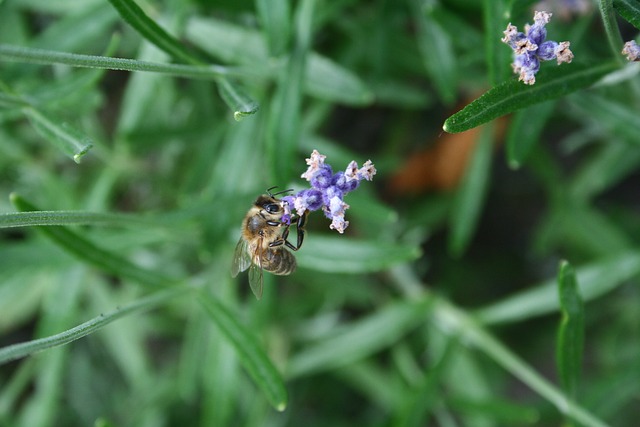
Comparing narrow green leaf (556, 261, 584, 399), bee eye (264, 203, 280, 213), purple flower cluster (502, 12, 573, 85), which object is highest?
bee eye (264, 203, 280, 213)

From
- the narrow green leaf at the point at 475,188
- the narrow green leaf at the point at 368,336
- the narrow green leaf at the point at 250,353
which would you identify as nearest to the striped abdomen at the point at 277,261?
the narrow green leaf at the point at 250,353

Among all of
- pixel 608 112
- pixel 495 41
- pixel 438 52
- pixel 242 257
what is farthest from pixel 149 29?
pixel 608 112

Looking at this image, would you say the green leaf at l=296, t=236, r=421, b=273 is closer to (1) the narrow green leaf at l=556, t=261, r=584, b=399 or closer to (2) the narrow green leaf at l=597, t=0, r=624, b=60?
(1) the narrow green leaf at l=556, t=261, r=584, b=399

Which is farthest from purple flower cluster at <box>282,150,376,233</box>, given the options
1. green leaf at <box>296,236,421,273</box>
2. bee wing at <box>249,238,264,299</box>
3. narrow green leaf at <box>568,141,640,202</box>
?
narrow green leaf at <box>568,141,640,202</box>

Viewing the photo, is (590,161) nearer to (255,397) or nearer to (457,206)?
(457,206)

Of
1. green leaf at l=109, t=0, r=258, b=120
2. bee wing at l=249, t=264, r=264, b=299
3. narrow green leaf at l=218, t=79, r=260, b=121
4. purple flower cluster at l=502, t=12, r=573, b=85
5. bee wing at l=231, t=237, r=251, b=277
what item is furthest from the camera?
bee wing at l=231, t=237, r=251, b=277

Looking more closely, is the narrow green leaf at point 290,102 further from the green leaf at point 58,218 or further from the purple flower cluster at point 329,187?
the purple flower cluster at point 329,187
